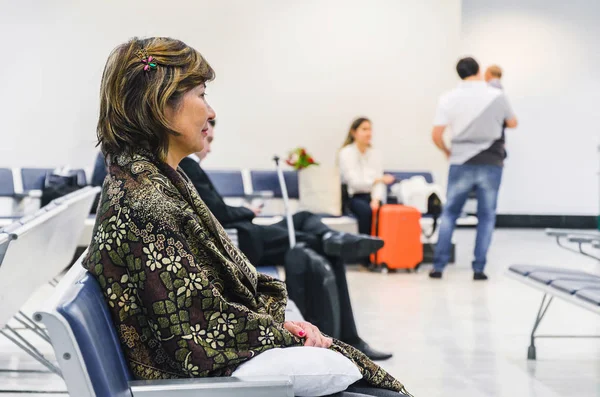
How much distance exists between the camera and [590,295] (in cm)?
366

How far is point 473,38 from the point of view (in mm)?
12500

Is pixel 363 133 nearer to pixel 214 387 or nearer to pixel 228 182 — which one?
pixel 228 182

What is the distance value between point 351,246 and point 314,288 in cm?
28

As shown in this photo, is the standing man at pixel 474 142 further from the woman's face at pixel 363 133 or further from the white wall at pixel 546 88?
the white wall at pixel 546 88

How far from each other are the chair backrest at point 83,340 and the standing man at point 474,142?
19.0ft

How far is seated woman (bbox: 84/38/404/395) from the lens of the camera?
63.1 inches

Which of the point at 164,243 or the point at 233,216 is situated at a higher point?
the point at 164,243

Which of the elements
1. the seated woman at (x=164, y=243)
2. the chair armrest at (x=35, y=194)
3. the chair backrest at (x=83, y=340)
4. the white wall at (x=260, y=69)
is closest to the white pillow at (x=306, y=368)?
the seated woman at (x=164, y=243)

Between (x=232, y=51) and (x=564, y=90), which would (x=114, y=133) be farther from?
(x=564, y=90)

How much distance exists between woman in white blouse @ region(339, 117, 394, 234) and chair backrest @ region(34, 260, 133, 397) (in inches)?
259

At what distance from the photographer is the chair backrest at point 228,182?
27.2 ft

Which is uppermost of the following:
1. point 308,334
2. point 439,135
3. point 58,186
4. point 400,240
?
point 308,334

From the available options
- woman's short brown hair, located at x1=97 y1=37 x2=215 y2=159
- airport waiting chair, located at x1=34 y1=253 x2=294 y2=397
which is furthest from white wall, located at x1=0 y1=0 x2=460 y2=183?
airport waiting chair, located at x1=34 y1=253 x2=294 y2=397

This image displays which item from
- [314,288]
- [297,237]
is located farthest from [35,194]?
[314,288]
